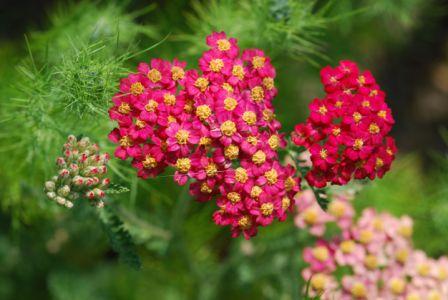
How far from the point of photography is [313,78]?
4305 mm

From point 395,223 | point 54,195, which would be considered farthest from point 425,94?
point 54,195

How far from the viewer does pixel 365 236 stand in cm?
253

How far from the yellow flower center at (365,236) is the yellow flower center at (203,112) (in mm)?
994

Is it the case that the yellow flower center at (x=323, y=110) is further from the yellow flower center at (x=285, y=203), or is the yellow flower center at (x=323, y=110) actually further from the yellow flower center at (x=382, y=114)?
the yellow flower center at (x=285, y=203)

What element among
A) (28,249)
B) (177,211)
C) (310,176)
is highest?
(310,176)

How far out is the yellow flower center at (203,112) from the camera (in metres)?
1.87

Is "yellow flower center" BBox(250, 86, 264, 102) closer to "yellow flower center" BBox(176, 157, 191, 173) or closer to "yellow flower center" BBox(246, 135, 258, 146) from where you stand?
"yellow flower center" BBox(246, 135, 258, 146)

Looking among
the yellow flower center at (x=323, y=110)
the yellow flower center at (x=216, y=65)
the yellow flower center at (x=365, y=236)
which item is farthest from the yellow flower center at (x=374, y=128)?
the yellow flower center at (x=365, y=236)

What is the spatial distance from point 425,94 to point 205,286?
268 centimetres

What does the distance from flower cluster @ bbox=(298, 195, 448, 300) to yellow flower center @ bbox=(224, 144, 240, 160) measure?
81 centimetres

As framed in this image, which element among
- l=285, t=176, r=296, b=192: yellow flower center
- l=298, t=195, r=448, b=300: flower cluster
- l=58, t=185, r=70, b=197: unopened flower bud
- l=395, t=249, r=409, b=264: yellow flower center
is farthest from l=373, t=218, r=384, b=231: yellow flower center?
l=58, t=185, r=70, b=197: unopened flower bud

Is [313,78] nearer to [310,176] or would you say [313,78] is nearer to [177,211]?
[177,211]

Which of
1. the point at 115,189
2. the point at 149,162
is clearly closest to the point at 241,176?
the point at 149,162

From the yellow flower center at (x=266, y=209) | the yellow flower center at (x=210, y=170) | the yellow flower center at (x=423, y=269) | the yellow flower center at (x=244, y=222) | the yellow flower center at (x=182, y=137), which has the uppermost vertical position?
the yellow flower center at (x=182, y=137)
